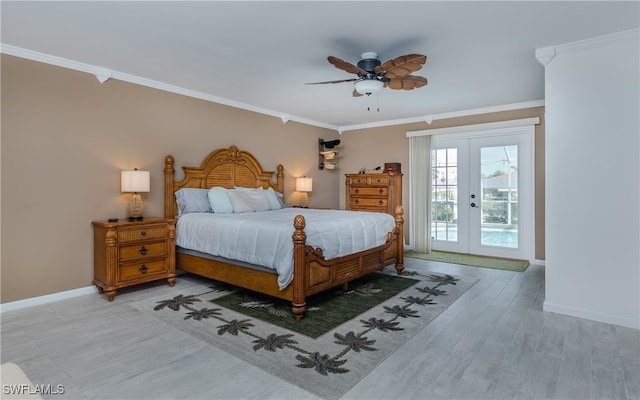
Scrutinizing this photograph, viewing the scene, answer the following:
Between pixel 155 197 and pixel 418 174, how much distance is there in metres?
4.30

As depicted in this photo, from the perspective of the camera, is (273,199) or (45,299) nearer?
(45,299)

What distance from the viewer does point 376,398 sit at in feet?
6.23

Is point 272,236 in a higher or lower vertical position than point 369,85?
lower

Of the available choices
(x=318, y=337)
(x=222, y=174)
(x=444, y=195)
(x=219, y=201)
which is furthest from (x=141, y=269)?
(x=444, y=195)

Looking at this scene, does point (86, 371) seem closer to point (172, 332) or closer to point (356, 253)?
point (172, 332)

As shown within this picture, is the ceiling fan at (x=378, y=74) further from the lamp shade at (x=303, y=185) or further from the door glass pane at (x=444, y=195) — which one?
the door glass pane at (x=444, y=195)

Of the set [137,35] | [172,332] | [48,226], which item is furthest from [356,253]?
[48,226]

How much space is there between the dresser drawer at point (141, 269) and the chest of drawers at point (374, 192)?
135 inches

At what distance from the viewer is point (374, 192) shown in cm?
607

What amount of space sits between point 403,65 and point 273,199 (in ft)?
10.1

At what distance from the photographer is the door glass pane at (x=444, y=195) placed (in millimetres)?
6102

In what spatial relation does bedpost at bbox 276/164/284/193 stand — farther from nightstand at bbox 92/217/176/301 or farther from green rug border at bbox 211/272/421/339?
green rug border at bbox 211/272/421/339

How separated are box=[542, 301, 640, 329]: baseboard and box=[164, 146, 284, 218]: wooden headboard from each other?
4087 mm

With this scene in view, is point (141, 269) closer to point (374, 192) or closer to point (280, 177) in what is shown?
point (280, 177)
